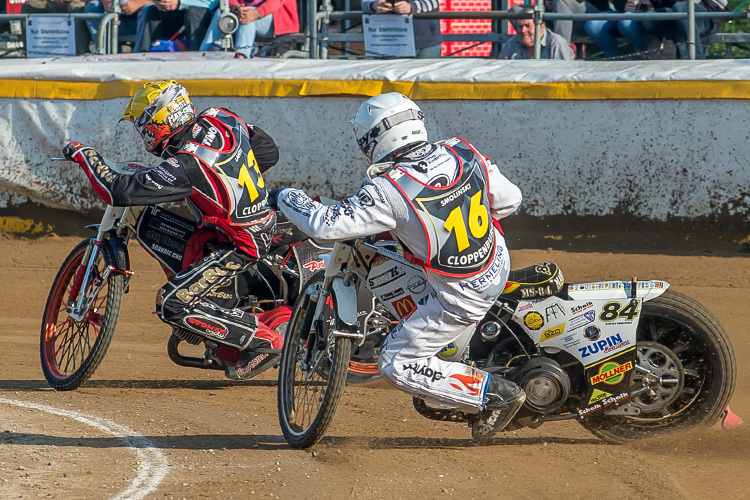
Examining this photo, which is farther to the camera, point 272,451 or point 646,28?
point 646,28

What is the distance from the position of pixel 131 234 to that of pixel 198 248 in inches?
19.0

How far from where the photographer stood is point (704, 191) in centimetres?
830

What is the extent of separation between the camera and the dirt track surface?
13.5ft

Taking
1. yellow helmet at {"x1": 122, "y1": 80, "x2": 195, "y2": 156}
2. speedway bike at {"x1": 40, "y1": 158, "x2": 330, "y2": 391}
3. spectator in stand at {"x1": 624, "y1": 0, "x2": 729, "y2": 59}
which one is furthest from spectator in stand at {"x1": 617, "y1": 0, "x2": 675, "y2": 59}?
yellow helmet at {"x1": 122, "y1": 80, "x2": 195, "y2": 156}

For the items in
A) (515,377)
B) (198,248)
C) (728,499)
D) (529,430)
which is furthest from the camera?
(198,248)

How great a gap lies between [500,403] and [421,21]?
615cm

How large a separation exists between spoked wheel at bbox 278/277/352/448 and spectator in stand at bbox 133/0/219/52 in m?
6.49

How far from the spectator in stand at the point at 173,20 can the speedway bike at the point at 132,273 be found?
5.30 meters

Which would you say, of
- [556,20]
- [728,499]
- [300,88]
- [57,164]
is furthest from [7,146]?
[728,499]

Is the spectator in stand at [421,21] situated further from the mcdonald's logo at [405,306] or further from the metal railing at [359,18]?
the mcdonald's logo at [405,306]

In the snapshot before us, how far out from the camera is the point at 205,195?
5.27m

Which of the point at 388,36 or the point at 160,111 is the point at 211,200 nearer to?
the point at 160,111

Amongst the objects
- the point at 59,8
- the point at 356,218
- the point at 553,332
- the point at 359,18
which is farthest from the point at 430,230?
the point at 59,8

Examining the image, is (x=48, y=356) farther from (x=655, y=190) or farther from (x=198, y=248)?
(x=655, y=190)
